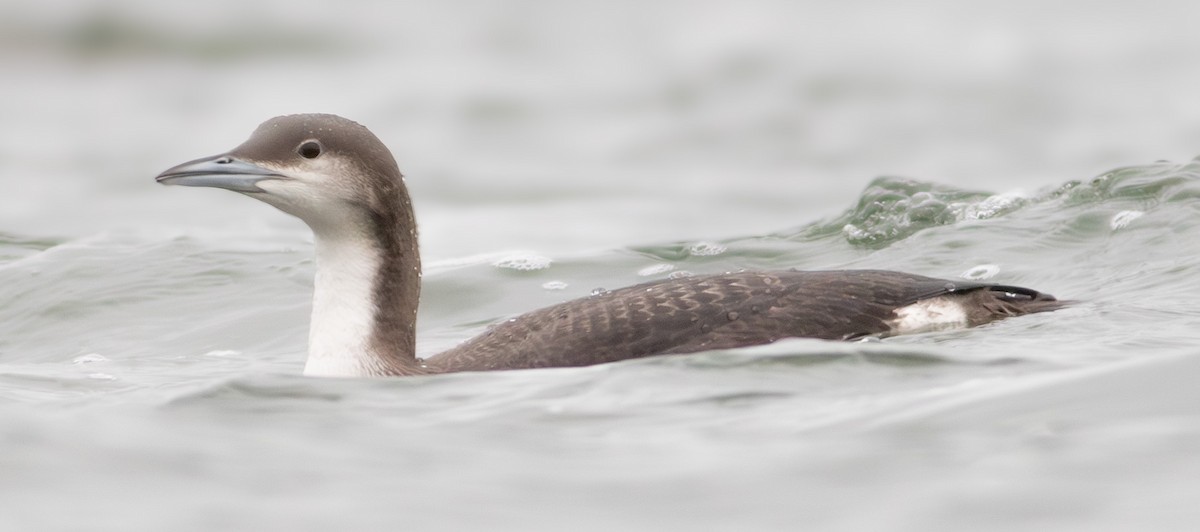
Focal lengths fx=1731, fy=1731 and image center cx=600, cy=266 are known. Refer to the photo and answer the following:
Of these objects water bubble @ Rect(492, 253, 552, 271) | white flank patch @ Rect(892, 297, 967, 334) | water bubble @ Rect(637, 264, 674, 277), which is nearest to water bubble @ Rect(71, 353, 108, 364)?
water bubble @ Rect(492, 253, 552, 271)

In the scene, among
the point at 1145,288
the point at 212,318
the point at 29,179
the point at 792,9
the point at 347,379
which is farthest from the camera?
the point at 792,9

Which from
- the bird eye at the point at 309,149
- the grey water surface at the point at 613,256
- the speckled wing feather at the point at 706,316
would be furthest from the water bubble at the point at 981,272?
the bird eye at the point at 309,149

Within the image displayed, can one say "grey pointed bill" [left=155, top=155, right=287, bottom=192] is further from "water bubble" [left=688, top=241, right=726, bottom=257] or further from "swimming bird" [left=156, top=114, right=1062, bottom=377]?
"water bubble" [left=688, top=241, right=726, bottom=257]

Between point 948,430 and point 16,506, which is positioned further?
point 948,430

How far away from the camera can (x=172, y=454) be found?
178 inches

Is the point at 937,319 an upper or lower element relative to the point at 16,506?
upper

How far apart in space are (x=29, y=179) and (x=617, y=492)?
9951mm

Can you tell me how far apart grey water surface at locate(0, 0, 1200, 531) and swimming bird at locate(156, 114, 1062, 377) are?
0.88 ft

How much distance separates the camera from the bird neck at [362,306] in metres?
5.95

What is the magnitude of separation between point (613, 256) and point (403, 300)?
3195 millimetres

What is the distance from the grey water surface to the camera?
413 centimetres

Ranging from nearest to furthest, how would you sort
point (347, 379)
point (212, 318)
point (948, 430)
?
point (948, 430), point (347, 379), point (212, 318)

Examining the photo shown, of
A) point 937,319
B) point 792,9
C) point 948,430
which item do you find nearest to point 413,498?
point 948,430

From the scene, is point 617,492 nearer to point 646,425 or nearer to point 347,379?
point 646,425
